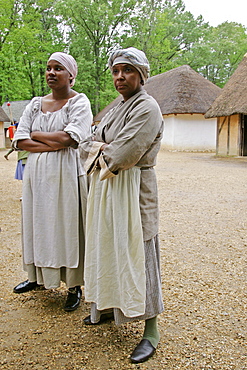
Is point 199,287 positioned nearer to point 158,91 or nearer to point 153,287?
point 153,287

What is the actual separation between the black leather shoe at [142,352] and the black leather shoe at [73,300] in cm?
67

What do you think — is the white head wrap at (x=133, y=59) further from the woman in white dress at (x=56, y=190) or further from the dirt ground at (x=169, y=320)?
the dirt ground at (x=169, y=320)

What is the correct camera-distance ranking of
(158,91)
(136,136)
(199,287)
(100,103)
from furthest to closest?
(100,103)
(158,91)
(199,287)
(136,136)

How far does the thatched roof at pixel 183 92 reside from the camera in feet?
65.8

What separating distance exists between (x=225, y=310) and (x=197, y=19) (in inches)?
1364

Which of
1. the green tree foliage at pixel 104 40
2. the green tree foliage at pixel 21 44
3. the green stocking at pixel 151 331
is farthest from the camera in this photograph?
the green tree foliage at pixel 104 40

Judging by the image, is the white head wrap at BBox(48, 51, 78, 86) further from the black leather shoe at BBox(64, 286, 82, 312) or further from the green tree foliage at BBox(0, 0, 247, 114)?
the green tree foliage at BBox(0, 0, 247, 114)

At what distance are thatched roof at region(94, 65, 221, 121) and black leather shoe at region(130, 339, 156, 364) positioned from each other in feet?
60.6

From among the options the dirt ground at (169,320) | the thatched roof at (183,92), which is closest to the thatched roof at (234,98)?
the thatched roof at (183,92)

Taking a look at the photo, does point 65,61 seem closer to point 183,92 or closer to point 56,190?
point 56,190

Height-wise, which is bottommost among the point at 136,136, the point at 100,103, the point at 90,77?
the point at 136,136

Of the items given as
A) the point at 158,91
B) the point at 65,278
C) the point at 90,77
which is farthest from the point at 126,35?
the point at 65,278

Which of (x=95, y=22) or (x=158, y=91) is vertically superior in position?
(x=95, y=22)

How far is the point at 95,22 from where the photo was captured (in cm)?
2914
